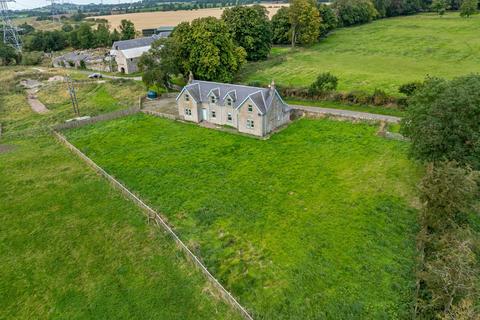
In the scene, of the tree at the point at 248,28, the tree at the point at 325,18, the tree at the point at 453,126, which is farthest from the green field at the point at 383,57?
the tree at the point at 453,126

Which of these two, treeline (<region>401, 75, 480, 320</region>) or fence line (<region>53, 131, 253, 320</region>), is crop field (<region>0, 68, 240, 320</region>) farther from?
treeline (<region>401, 75, 480, 320</region>)

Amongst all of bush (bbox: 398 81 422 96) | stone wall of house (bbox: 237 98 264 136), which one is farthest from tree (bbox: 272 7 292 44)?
stone wall of house (bbox: 237 98 264 136)

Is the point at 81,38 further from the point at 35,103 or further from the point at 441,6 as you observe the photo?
the point at 441,6

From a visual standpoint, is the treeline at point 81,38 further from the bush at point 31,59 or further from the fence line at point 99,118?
the fence line at point 99,118

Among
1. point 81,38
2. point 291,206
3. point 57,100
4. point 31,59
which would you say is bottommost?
point 291,206

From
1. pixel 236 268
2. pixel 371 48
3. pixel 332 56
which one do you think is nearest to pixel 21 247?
pixel 236 268

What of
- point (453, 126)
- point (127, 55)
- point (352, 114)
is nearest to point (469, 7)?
point (352, 114)

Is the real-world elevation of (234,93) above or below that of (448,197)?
above
